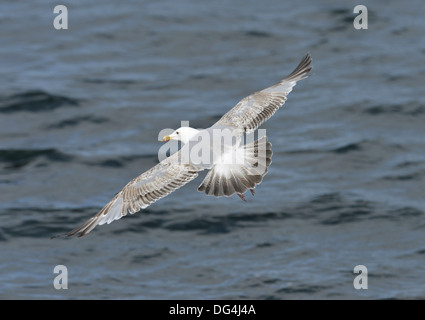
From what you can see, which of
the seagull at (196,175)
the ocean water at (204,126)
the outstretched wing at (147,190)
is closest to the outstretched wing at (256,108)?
the seagull at (196,175)

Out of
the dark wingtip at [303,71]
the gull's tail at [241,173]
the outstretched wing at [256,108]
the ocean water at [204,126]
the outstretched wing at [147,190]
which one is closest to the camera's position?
the gull's tail at [241,173]

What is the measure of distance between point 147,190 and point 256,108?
2417mm

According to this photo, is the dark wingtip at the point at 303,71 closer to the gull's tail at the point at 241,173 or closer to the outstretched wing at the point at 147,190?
the gull's tail at the point at 241,173

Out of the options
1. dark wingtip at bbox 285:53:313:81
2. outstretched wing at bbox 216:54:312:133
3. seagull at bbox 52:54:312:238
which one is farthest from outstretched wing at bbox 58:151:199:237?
dark wingtip at bbox 285:53:313:81

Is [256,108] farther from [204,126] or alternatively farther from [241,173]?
[204,126]

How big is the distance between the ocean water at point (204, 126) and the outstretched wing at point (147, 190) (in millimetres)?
5861

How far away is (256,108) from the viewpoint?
12.0 metres

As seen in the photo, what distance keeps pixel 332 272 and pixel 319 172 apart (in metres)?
3.53

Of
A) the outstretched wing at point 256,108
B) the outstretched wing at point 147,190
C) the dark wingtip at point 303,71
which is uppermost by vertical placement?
the dark wingtip at point 303,71

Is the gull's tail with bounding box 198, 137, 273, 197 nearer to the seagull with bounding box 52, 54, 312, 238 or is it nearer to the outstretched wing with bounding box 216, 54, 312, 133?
the seagull with bounding box 52, 54, 312, 238

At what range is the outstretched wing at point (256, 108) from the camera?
38.4 ft

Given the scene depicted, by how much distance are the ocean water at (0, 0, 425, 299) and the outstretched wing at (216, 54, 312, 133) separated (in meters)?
4.92

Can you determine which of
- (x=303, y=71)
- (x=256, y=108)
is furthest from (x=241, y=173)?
(x=303, y=71)
